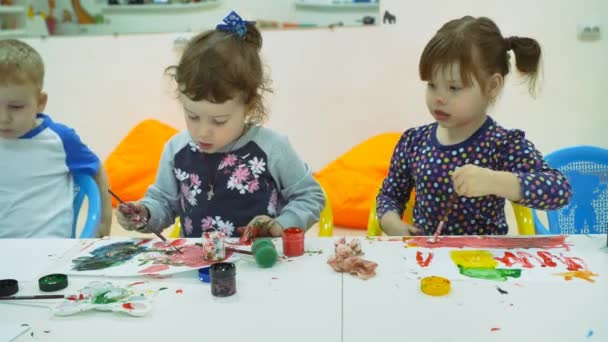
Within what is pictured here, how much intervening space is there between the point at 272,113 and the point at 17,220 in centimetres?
196

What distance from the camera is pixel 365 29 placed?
10.8 ft

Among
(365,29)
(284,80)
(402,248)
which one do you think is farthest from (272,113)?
(402,248)

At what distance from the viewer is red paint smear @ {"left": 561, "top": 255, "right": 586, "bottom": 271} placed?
1.16 metres

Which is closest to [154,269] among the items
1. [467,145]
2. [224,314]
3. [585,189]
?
[224,314]

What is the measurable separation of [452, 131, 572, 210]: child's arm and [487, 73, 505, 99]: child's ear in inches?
4.9

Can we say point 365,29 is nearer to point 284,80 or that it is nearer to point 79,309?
point 284,80

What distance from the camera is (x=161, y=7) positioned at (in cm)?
347

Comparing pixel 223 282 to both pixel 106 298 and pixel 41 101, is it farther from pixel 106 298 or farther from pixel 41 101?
pixel 41 101

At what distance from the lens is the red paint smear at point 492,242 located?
51.0 inches

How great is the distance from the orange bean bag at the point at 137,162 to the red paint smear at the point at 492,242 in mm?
2369

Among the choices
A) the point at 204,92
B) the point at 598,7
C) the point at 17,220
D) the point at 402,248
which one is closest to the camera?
the point at 402,248

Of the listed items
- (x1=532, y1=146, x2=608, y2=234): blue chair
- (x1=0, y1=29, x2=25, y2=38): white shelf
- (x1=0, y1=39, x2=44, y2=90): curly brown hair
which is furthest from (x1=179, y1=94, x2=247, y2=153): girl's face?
(x1=0, y1=29, x2=25, y2=38): white shelf

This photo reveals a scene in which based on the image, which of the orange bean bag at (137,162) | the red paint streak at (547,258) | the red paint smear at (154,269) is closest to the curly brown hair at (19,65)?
the red paint smear at (154,269)

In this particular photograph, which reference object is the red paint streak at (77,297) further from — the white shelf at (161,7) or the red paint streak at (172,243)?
the white shelf at (161,7)
